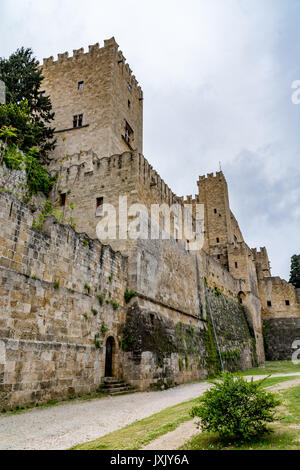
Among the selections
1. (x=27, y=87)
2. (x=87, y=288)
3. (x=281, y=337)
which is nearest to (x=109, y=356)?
(x=87, y=288)

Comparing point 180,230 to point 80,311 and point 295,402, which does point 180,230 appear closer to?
point 80,311

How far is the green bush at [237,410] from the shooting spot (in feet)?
13.4

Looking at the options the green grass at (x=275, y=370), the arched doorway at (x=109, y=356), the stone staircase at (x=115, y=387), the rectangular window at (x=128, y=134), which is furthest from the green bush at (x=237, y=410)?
the rectangular window at (x=128, y=134)

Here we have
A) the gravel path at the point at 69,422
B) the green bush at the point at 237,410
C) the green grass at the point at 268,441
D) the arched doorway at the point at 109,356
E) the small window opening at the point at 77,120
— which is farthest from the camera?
the small window opening at the point at 77,120

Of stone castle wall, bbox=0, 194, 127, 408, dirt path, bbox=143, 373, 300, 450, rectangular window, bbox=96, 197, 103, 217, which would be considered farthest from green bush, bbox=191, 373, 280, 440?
rectangular window, bbox=96, 197, 103, 217

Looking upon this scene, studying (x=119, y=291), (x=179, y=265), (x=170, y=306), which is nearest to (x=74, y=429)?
(x=119, y=291)

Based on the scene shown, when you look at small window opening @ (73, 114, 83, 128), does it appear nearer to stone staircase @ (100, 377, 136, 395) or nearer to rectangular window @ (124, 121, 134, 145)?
rectangular window @ (124, 121, 134, 145)

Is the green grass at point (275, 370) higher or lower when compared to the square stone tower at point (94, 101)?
lower

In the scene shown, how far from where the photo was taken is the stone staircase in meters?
10.6

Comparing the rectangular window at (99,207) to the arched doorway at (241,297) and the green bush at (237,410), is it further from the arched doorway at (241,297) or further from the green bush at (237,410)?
the arched doorway at (241,297)

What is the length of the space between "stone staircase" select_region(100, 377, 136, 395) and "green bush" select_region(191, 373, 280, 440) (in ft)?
22.3

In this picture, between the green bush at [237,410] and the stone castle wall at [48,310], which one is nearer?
the green bush at [237,410]

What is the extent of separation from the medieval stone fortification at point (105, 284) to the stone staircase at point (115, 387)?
0.27m
